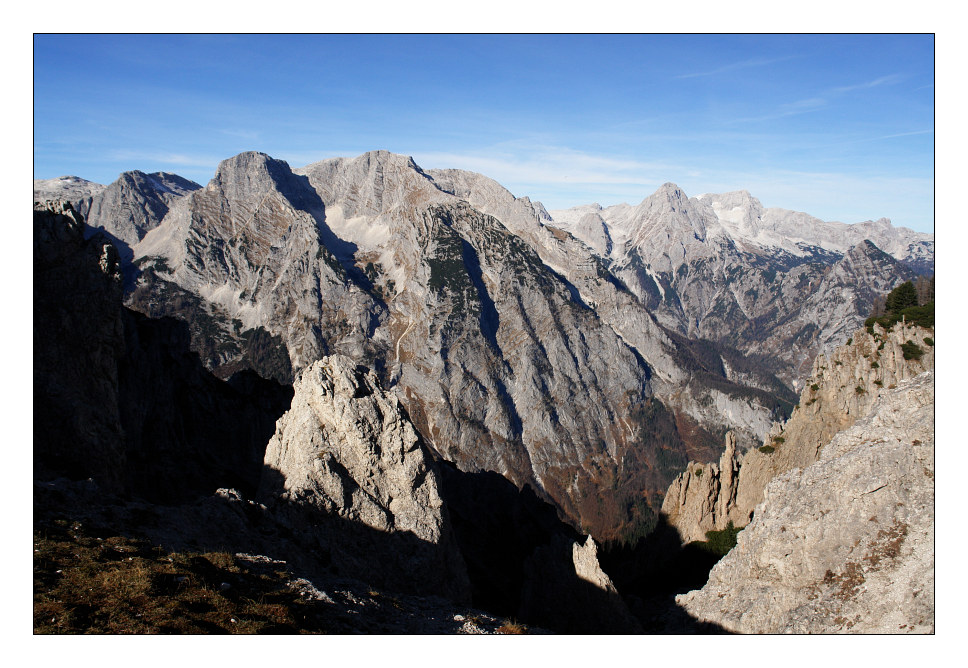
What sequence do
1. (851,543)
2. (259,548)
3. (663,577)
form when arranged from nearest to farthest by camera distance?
(259,548) < (851,543) < (663,577)

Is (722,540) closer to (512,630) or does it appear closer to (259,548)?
(512,630)

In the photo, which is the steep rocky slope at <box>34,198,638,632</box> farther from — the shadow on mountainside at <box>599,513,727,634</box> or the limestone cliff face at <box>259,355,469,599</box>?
the shadow on mountainside at <box>599,513,727,634</box>

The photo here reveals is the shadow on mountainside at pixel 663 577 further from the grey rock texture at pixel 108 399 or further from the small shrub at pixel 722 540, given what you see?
the grey rock texture at pixel 108 399

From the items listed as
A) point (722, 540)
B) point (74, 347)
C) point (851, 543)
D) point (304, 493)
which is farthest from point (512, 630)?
point (722, 540)
